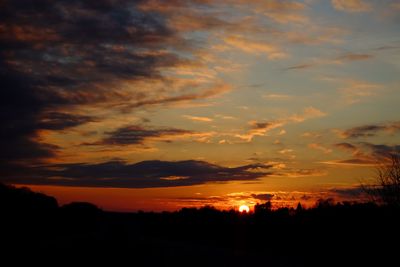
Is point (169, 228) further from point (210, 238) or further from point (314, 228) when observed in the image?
point (314, 228)

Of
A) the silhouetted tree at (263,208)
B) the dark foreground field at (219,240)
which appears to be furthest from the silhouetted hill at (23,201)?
the silhouetted tree at (263,208)

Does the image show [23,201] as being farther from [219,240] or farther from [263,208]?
[263,208]

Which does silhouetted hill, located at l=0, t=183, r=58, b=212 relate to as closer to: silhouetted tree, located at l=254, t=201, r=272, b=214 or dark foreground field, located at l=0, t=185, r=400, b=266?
dark foreground field, located at l=0, t=185, r=400, b=266

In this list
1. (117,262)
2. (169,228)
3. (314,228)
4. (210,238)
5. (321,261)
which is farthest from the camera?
(169,228)

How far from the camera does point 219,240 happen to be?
121 ft

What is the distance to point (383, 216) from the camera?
30734mm

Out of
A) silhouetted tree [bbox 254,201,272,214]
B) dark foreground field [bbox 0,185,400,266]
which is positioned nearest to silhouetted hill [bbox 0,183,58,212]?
dark foreground field [bbox 0,185,400,266]

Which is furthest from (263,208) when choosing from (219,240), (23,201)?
(23,201)

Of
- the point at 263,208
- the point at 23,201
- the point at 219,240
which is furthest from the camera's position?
the point at 263,208

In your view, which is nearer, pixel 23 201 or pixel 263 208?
pixel 23 201

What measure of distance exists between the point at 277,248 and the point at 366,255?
6.69 meters

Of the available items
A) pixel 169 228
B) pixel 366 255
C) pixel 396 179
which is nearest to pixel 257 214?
pixel 169 228

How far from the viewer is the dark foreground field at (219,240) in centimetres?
2148

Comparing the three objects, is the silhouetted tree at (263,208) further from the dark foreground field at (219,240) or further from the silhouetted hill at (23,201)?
the silhouetted hill at (23,201)
